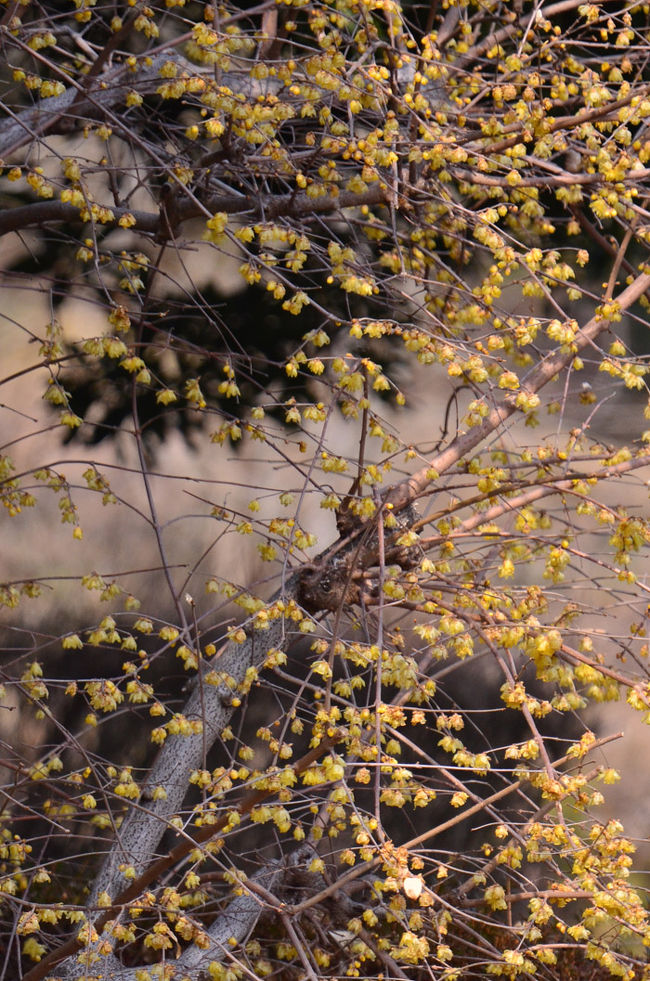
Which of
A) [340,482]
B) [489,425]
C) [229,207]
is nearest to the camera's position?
[489,425]

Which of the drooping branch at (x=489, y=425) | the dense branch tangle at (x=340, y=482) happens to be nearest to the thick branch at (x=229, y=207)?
the dense branch tangle at (x=340, y=482)

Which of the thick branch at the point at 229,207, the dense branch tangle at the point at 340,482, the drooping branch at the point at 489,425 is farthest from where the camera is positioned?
the thick branch at the point at 229,207

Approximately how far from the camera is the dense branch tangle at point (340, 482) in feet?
9.74

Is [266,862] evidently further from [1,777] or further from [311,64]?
[311,64]

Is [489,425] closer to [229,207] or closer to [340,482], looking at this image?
[229,207]

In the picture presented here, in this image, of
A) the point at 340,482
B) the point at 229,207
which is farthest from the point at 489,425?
the point at 340,482

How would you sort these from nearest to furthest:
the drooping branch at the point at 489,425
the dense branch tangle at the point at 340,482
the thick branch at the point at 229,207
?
the dense branch tangle at the point at 340,482
the drooping branch at the point at 489,425
the thick branch at the point at 229,207

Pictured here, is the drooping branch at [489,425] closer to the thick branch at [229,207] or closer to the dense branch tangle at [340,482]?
the dense branch tangle at [340,482]

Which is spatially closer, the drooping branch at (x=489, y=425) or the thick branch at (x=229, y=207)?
the drooping branch at (x=489, y=425)

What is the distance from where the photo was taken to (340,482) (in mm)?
5793

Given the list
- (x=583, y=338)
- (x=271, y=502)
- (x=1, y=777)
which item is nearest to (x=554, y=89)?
(x=583, y=338)

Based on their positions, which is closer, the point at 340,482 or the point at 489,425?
the point at 489,425

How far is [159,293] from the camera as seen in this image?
5.45m

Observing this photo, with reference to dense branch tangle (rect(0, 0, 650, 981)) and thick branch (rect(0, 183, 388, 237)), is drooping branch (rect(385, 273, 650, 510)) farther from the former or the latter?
thick branch (rect(0, 183, 388, 237))
